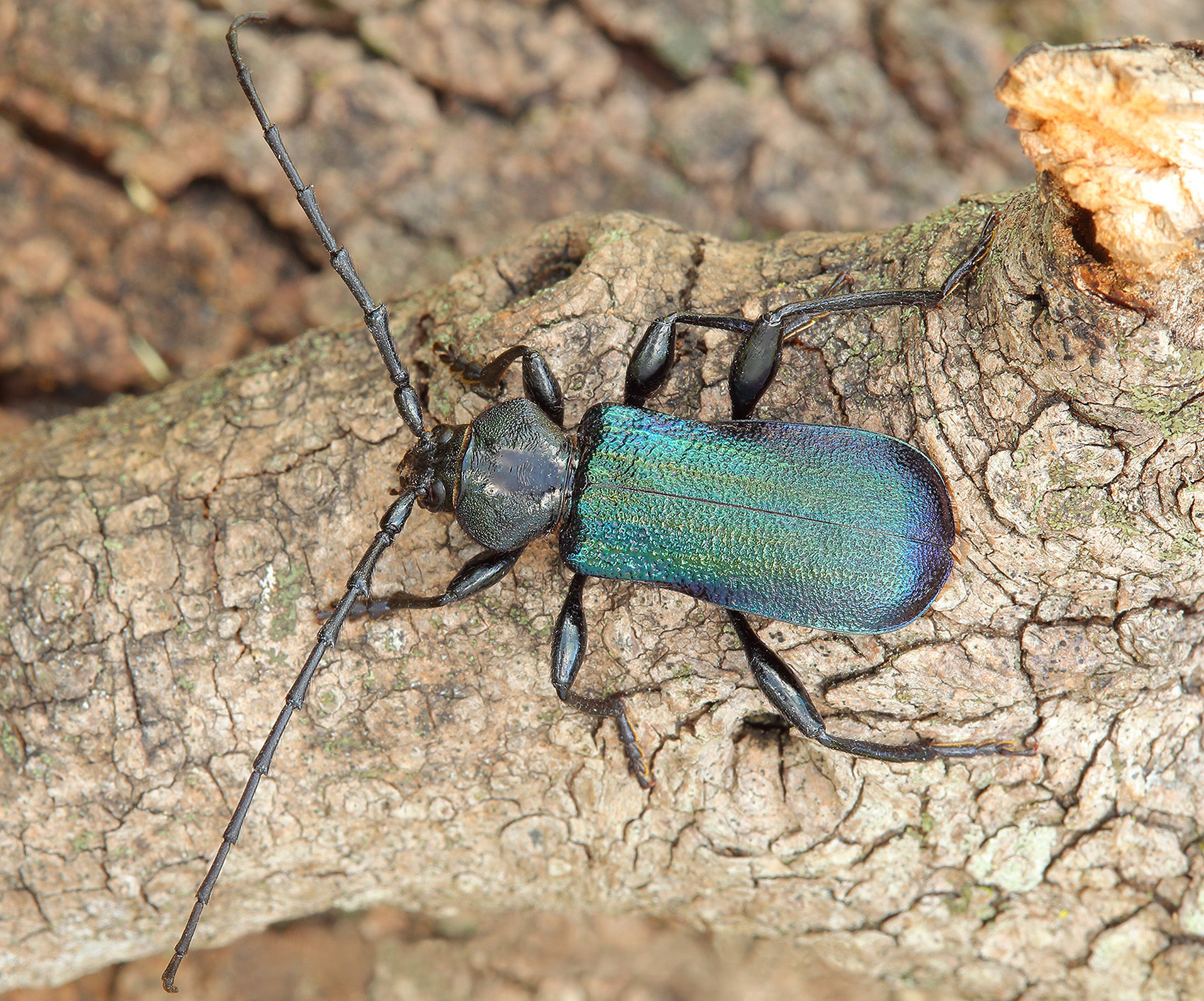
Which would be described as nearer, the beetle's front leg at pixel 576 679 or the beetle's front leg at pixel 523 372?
the beetle's front leg at pixel 576 679

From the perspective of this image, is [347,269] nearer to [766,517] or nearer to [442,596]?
[442,596]

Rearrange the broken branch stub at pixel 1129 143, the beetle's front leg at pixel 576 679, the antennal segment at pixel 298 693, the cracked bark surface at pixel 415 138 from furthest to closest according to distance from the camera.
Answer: the cracked bark surface at pixel 415 138 < the beetle's front leg at pixel 576 679 < the antennal segment at pixel 298 693 < the broken branch stub at pixel 1129 143

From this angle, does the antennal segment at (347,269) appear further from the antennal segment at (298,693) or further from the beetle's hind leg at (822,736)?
the beetle's hind leg at (822,736)

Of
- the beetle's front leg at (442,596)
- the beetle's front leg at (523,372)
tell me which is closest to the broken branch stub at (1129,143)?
the beetle's front leg at (523,372)

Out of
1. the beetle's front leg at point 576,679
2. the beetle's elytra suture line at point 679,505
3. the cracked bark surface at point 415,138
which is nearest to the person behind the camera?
the beetle's elytra suture line at point 679,505

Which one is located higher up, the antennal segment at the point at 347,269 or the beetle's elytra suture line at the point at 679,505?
the antennal segment at the point at 347,269

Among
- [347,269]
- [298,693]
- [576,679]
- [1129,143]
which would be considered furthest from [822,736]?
[347,269]

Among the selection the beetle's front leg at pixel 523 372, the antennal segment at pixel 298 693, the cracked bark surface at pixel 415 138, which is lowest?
the antennal segment at pixel 298 693

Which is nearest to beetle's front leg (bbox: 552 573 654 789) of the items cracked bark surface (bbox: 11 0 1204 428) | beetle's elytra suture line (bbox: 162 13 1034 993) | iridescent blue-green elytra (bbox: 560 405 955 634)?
beetle's elytra suture line (bbox: 162 13 1034 993)
